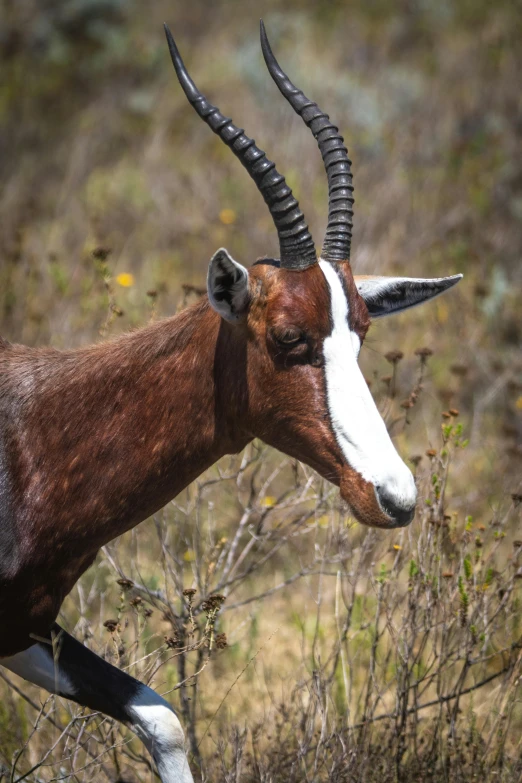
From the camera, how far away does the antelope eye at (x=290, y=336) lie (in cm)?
328

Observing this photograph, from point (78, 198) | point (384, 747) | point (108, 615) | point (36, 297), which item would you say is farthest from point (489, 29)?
point (384, 747)

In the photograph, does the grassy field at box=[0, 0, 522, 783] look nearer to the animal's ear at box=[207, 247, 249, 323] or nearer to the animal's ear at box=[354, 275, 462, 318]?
the animal's ear at box=[354, 275, 462, 318]

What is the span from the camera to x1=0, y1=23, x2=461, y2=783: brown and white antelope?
130 inches

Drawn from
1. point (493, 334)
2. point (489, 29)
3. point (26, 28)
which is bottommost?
point (493, 334)

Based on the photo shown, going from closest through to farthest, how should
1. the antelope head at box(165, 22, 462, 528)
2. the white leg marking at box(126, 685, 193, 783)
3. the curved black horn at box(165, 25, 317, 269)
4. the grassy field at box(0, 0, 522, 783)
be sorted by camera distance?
the antelope head at box(165, 22, 462, 528) < the white leg marking at box(126, 685, 193, 783) < the curved black horn at box(165, 25, 317, 269) < the grassy field at box(0, 0, 522, 783)

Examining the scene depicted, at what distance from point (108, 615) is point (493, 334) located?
4341 millimetres

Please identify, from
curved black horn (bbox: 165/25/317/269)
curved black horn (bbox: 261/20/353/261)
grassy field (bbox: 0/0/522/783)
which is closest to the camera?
curved black horn (bbox: 165/25/317/269)

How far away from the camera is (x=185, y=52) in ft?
47.1

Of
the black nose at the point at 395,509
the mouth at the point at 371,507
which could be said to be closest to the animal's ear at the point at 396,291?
the mouth at the point at 371,507

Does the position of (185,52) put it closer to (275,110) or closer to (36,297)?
(275,110)

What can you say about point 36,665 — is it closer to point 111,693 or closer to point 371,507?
point 111,693

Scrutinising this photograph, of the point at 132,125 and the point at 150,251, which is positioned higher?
the point at 132,125

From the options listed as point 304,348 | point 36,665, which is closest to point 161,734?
point 36,665

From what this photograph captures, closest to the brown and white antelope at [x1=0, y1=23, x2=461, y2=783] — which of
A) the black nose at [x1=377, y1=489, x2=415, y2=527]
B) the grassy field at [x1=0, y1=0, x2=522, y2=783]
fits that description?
the black nose at [x1=377, y1=489, x2=415, y2=527]
